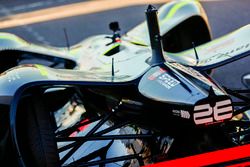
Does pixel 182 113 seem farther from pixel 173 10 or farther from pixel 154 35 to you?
pixel 173 10

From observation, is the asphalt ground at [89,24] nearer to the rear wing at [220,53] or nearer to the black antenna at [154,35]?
the rear wing at [220,53]

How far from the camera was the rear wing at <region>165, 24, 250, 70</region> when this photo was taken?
8.95ft

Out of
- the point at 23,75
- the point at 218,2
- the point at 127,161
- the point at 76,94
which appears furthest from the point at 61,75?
the point at 218,2

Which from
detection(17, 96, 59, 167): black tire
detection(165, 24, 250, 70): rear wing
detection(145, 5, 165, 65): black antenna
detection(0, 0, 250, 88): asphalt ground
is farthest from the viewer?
detection(0, 0, 250, 88): asphalt ground

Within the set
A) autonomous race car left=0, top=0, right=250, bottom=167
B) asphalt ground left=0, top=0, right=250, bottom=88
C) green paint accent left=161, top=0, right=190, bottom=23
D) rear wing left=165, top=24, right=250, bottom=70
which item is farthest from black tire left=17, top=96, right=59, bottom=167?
asphalt ground left=0, top=0, right=250, bottom=88

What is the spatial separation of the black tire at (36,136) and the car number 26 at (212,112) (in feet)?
1.97

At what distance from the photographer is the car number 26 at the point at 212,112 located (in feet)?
7.51

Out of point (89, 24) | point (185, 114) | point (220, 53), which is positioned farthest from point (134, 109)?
point (89, 24)

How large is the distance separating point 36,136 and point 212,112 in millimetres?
730

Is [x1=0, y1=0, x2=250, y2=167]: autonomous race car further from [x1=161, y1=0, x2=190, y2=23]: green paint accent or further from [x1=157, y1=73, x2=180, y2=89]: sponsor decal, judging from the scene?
[x1=161, y1=0, x2=190, y2=23]: green paint accent

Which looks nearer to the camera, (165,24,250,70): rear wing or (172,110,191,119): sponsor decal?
(172,110,191,119): sponsor decal

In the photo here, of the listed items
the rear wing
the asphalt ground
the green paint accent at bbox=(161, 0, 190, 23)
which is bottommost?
the rear wing

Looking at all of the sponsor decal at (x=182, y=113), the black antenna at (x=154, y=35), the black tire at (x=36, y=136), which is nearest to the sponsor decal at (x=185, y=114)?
the sponsor decal at (x=182, y=113)

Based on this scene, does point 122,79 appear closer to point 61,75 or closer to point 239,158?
point 61,75
